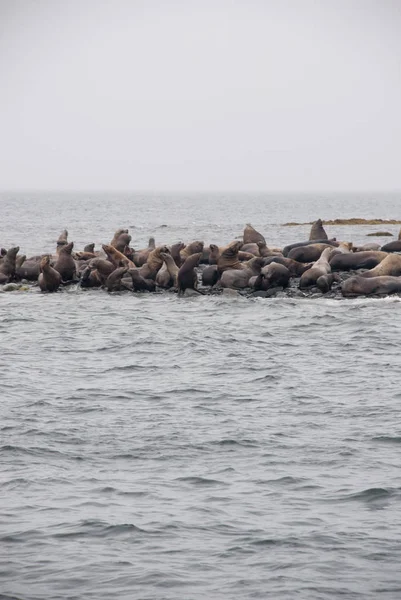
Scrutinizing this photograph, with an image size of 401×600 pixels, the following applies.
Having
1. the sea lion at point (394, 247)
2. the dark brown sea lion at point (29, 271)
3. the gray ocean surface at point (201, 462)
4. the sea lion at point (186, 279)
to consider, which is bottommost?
the gray ocean surface at point (201, 462)

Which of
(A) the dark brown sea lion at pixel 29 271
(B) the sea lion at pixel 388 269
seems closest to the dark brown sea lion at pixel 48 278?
(A) the dark brown sea lion at pixel 29 271

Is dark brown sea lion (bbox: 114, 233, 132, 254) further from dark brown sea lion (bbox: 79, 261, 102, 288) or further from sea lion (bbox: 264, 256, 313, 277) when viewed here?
sea lion (bbox: 264, 256, 313, 277)

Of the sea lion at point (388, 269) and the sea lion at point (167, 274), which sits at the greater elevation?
the sea lion at point (388, 269)

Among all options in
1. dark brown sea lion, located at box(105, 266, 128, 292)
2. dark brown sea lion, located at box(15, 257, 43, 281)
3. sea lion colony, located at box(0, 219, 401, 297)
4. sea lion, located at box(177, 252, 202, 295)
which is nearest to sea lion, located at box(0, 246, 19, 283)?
sea lion colony, located at box(0, 219, 401, 297)

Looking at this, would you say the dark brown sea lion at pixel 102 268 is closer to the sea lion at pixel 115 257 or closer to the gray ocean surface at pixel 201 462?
the sea lion at pixel 115 257

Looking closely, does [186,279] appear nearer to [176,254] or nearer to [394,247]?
[176,254]

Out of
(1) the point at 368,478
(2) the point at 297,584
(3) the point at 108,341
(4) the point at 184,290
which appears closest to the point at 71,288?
(4) the point at 184,290

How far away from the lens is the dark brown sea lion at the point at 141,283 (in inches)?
1053

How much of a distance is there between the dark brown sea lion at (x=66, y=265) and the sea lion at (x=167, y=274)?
2.56 metres

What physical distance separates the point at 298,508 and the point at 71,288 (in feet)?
60.4

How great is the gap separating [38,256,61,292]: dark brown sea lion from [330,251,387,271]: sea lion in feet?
25.4

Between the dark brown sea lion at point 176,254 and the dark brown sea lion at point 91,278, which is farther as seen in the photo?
the dark brown sea lion at point 176,254

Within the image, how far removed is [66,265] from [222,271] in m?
4.57

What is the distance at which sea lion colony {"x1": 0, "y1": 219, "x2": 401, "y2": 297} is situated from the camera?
84.0 ft
